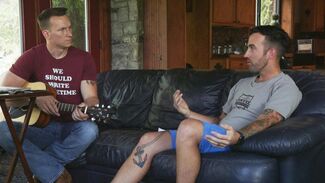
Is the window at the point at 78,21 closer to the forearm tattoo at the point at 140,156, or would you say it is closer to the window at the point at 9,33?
the window at the point at 9,33

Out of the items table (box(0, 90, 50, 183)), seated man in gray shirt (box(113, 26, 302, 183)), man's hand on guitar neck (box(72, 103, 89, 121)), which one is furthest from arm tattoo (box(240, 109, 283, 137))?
table (box(0, 90, 50, 183))

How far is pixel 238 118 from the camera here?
241 cm

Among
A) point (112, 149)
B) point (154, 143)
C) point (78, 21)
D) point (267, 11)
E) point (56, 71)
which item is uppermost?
point (267, 11)

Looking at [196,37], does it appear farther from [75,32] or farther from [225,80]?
[225,80]

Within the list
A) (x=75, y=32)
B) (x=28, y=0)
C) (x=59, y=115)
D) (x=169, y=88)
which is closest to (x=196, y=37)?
(x=75, y=32)

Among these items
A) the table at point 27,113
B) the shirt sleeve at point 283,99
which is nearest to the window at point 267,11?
the shirt sleeve at point 283,99

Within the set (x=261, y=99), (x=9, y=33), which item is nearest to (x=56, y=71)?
(x=261, y=99)

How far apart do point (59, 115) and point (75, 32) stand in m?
2.34

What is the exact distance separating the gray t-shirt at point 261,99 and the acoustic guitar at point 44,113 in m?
0.70

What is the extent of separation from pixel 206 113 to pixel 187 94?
0.20m

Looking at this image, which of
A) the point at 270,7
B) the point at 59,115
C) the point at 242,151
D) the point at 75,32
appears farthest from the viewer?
the point at 270,7

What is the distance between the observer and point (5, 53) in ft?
13.8

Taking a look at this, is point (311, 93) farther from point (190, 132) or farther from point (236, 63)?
point (236, 63)

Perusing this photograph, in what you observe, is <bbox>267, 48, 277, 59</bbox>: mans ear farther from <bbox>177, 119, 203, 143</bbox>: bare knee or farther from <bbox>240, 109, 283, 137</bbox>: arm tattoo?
<bbox>177, 119, 203, 143</bbox>: bare knee
